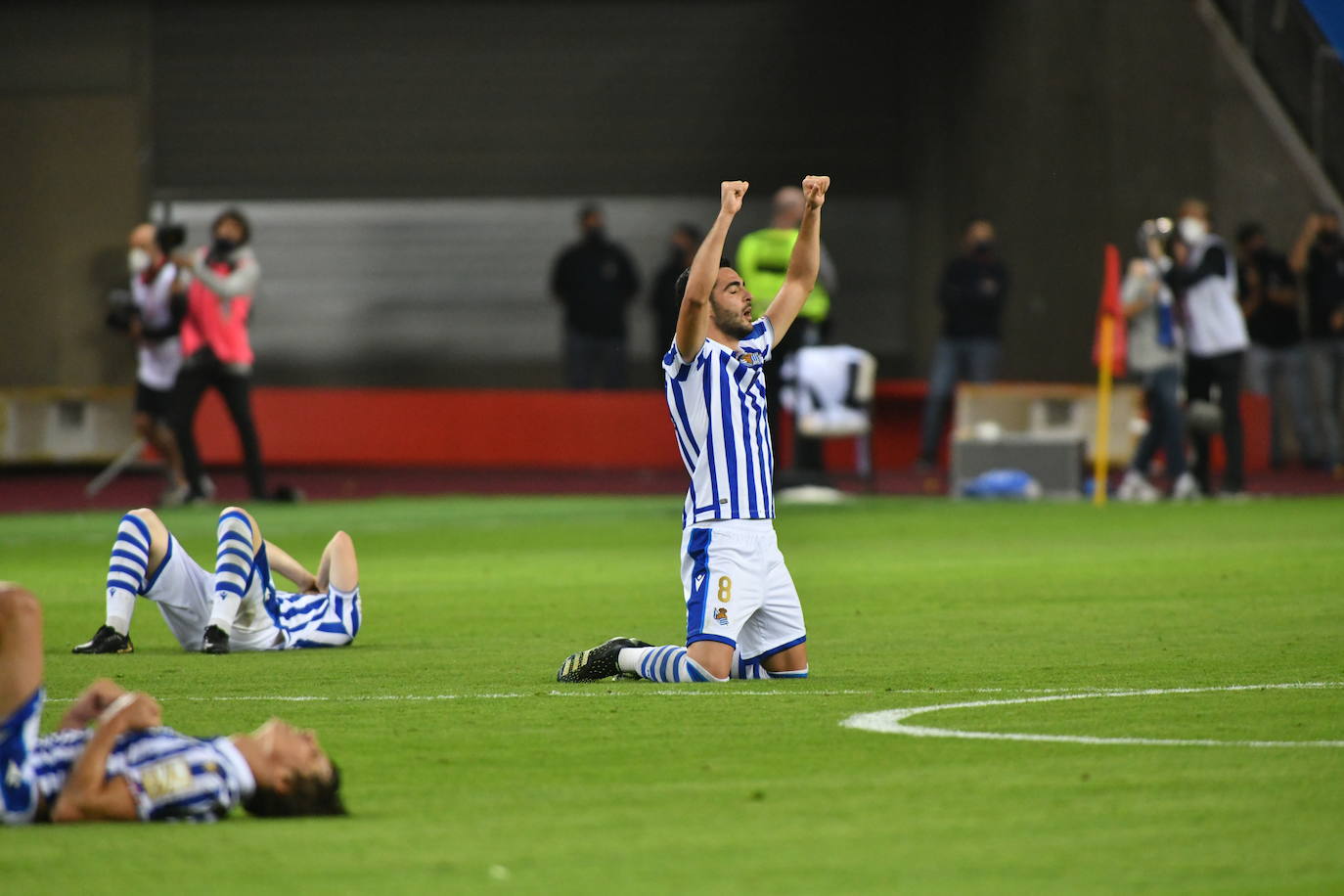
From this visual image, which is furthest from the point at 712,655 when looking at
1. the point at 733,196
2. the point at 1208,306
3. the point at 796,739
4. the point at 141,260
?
the point at 141,260

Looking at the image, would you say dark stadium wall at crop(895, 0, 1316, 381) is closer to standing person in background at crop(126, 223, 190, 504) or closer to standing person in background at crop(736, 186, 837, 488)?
standing person in background at crop(736, 186, 837, 488)

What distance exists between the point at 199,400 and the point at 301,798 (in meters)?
15.6

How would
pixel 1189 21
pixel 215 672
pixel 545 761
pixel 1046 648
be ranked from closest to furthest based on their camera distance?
pixel 545 761, pixel 215 672, pixel 1046 648, pixel 1189 21

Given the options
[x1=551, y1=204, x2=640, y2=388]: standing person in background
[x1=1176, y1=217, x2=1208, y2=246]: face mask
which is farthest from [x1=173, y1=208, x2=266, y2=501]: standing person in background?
[x1=551, y1=204, x2=640, y2=388]: standing person in background

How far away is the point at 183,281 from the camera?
21062 millimetres

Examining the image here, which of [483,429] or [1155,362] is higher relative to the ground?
[1155,362]

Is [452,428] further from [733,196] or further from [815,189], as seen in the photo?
[733,196]

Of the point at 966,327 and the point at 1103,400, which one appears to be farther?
the point at 966,327

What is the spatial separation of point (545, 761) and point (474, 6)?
86.2 feet

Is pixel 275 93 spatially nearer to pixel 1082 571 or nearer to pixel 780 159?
pixel 780 159

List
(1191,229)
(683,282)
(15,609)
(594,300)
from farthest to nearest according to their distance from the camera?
1. (594,300)
2. (1191,229)
3. (683,282)
4. (15,609)

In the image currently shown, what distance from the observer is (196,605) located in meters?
9.77

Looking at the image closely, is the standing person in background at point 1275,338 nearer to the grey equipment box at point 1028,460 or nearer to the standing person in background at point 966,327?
the standing person in background at point 966,327

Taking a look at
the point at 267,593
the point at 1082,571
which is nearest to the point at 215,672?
the point at 267,593
